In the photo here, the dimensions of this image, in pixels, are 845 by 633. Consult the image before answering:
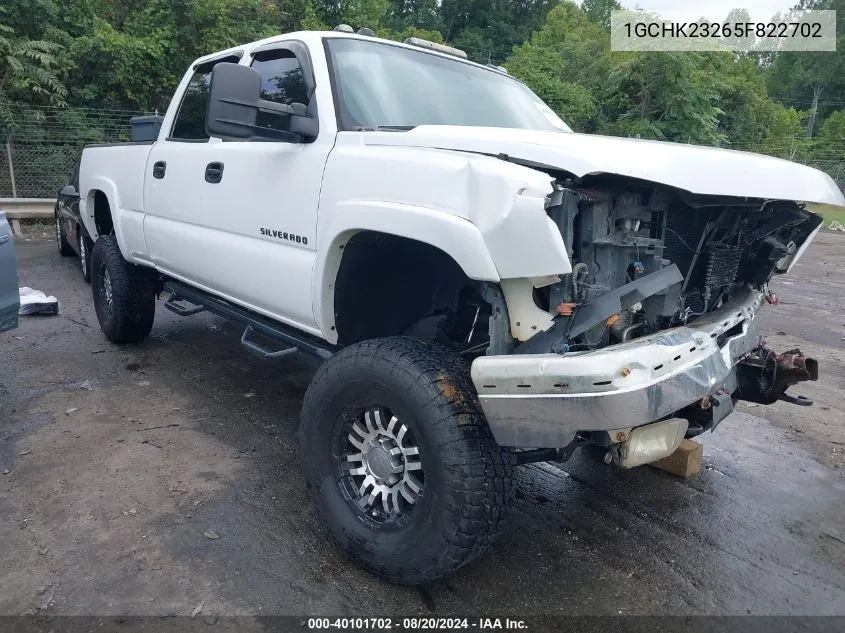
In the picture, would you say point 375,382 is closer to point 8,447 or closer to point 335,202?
point 335,202

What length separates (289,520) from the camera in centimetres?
324

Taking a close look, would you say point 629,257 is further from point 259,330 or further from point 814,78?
point 814,78

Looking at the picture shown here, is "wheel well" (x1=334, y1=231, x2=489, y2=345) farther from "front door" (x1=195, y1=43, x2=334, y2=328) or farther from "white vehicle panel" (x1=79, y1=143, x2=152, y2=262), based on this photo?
"white vehicle panel" (x1=79, y1=143, x2=152, y2=262)

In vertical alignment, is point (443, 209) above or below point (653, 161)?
below

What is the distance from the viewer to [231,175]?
3.76 metres

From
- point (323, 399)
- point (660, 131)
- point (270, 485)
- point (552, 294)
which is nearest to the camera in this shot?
point (552, 294)

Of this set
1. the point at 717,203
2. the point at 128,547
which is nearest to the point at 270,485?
the point at 128,547

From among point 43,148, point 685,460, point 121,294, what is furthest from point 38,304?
point 43,148

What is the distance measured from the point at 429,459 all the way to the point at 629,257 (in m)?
1.04

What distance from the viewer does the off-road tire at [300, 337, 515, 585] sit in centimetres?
244

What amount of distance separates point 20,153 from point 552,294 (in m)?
14.0

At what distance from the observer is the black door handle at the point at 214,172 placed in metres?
3.88

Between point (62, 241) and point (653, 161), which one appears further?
point (62, 241)

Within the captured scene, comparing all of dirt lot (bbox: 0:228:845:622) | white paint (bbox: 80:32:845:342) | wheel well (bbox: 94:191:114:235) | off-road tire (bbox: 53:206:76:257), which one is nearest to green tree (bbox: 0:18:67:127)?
off-road tire (bbox: 53:206:76:257)
